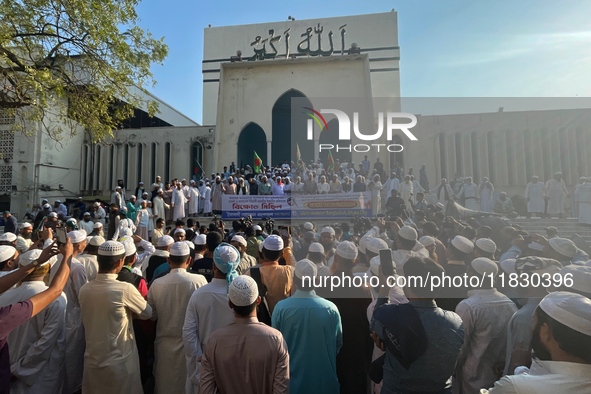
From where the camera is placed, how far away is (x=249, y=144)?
20.7 meters

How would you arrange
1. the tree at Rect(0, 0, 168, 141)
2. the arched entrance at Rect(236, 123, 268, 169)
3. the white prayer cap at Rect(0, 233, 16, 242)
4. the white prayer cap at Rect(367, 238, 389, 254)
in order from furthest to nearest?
the arched entrance at Rect(236, 123, 268, 169) → the tree at Rect(0, 0, 168, 141) → the white prayer cap at Rect(0, 233, 16, 242) → the white prayer cap at Rect(367, 238, 389, 254)

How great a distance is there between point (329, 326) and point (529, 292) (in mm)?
1395

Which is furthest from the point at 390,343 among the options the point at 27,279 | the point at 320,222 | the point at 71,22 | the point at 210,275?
the point at 71,22

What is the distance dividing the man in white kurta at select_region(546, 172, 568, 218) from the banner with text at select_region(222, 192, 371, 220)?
17.4 feet

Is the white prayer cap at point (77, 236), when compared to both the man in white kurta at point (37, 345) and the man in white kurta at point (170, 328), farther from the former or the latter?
the man in white kurta at point (170, 328)

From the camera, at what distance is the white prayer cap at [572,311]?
1.30 metres

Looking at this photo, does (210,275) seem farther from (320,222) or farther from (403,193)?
(403,193)

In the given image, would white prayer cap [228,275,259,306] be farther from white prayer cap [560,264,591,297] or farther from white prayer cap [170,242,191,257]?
white prayer cap [560,264,591,297]

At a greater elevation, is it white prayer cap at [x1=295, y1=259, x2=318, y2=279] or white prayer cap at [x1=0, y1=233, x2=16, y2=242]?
white prayer cap at [x1=0, y1=233, x2=16, y2=242]

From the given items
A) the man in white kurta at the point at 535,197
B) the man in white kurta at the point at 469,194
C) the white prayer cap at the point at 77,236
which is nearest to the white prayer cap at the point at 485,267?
the white prayer cap at the point at 77,236

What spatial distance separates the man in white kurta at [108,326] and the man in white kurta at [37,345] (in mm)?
250

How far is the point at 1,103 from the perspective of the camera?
7.15 meters

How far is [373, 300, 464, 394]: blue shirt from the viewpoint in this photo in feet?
5.98

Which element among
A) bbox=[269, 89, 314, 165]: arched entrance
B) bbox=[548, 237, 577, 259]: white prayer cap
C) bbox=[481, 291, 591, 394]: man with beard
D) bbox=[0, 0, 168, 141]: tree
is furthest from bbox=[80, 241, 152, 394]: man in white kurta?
bbox=[269, 89, 314, 165]: arched entrance
